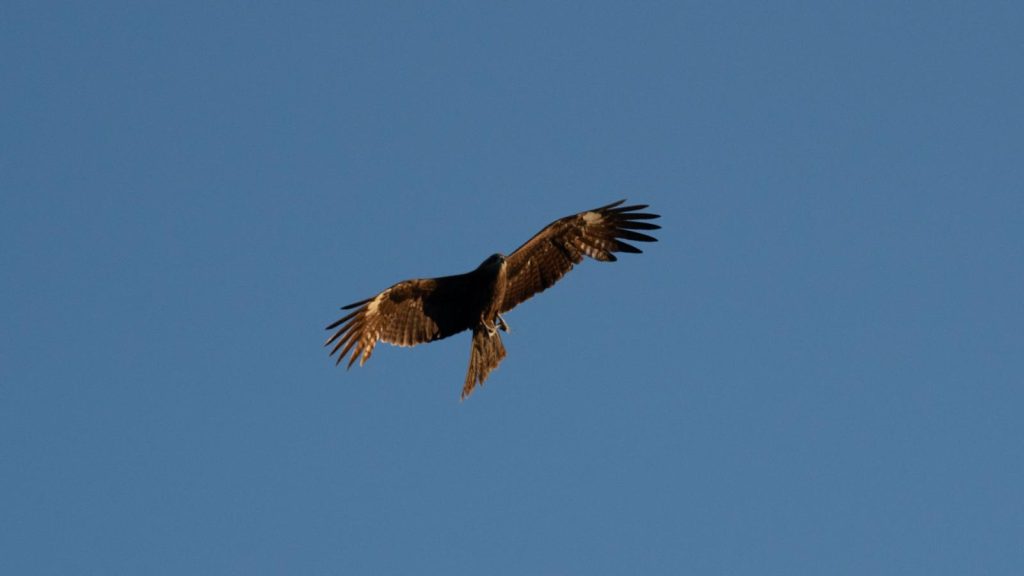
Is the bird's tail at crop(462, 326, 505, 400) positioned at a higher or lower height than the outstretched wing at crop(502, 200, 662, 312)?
lower

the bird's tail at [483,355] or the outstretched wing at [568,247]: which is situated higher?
the outstretched wing at [568,247]

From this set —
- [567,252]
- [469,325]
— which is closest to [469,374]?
[469,325]

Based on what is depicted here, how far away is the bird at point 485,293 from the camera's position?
12742mm

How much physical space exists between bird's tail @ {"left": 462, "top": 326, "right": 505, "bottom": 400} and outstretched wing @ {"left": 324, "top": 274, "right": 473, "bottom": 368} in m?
0.32

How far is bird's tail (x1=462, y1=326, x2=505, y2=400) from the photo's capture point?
12695mm

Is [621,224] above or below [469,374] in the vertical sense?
above

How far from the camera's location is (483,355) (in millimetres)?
12789

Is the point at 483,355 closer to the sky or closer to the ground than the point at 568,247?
closer to the ground

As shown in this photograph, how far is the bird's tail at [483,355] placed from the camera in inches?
500

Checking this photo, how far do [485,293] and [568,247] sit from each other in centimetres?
135

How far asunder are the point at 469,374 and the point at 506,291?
113 cm

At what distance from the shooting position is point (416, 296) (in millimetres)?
13070

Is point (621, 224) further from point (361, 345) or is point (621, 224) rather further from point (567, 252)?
point (361, 345)

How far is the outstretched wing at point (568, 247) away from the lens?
1319 centimetres
